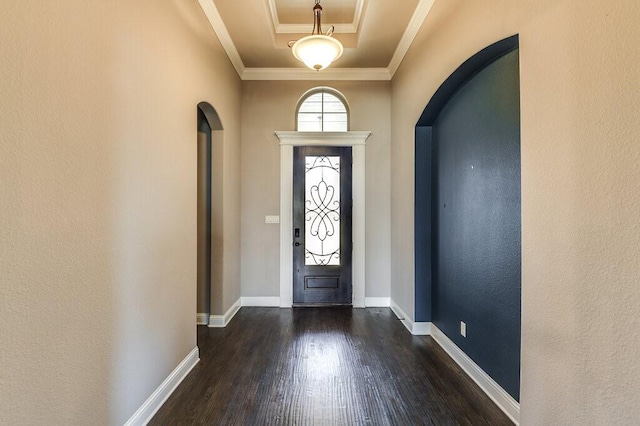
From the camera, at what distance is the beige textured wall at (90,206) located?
1.20m

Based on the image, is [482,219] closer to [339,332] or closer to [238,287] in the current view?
[339,332]

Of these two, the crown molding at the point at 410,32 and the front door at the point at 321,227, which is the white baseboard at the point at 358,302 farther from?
the crown molding at the point at 410,32

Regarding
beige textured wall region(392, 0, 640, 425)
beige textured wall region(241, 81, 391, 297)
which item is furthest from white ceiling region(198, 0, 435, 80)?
beige textured wall region(392, 0, 640, 425)

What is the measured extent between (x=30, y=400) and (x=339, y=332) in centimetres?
285

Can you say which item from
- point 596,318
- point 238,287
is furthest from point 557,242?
point 238,287

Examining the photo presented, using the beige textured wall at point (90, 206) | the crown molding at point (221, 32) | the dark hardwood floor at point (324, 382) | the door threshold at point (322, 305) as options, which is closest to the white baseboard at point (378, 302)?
the door threshold at point (322, 305)

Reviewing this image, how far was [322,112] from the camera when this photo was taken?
4773 mm

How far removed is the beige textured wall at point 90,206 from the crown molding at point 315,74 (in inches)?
77.9

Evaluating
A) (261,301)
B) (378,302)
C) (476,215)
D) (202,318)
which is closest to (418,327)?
Result: (378,302)

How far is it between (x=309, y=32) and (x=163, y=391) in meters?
3.93

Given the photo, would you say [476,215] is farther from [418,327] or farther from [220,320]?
[220,320]

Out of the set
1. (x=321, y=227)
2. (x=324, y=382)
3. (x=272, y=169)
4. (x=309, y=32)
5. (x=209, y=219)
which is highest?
(x=309, y=32)

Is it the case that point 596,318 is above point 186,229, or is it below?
below

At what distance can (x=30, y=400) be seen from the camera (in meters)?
1.25
